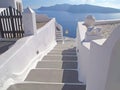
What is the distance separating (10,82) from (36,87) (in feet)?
2.59

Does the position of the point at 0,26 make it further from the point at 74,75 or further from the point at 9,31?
the point at 74,75

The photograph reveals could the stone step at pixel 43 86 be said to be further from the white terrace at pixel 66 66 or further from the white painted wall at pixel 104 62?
the white painted wall at pixel 104 62

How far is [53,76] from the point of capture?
645 centimetres

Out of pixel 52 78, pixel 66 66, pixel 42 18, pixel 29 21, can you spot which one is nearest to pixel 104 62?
pixel 52 78

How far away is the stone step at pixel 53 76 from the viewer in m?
6.25

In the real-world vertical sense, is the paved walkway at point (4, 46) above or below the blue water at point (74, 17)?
below

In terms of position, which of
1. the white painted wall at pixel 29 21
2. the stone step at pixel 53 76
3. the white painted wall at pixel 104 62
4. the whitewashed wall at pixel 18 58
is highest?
the white painted wall at pixel 29 21

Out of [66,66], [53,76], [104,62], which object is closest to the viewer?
[104,62]

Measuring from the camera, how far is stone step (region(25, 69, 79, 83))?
6.25 meters

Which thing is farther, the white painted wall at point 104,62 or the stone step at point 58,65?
the stone step at point 58,65

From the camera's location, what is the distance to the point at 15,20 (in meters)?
9.57

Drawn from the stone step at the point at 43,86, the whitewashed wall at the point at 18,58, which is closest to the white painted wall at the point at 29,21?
the whitewashed wall at the point at 18,58

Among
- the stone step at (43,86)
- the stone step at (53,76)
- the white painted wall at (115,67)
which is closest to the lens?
the white painted wall at (115,67)

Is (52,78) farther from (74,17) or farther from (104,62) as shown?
(74,17)
